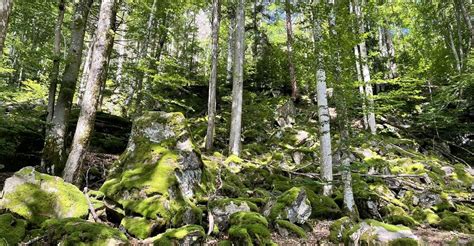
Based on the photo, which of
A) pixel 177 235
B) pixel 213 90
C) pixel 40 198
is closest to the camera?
pixel 177 235

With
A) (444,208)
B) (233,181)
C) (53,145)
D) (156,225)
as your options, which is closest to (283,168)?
(233,181)

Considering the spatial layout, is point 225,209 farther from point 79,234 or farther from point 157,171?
point 79,234

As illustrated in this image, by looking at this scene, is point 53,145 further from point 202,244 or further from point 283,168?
point 283,168

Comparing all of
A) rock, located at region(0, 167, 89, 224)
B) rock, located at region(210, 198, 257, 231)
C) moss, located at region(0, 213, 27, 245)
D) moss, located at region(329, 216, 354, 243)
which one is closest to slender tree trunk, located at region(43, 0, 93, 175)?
rock, located at region(0, 167, 89, 224)

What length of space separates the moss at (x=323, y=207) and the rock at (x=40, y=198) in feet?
19.5

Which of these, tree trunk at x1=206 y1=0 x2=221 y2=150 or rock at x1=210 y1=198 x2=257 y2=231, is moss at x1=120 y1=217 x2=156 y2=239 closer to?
rock at x1=210 y1=198 x2=257 y2=231

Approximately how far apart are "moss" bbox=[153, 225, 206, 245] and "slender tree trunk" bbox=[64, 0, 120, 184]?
8.46 ft

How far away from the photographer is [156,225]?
595 centimetres

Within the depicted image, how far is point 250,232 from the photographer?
600 cm

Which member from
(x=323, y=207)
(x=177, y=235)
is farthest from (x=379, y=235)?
(x=177, y=235)

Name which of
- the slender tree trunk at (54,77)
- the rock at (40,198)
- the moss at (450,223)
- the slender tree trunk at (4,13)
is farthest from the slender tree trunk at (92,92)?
the moss at (450,223)

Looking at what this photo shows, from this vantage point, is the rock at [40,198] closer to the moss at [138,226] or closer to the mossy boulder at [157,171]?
the moss at [138,226]

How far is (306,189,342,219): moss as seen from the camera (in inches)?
350

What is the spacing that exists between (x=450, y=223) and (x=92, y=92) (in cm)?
958
